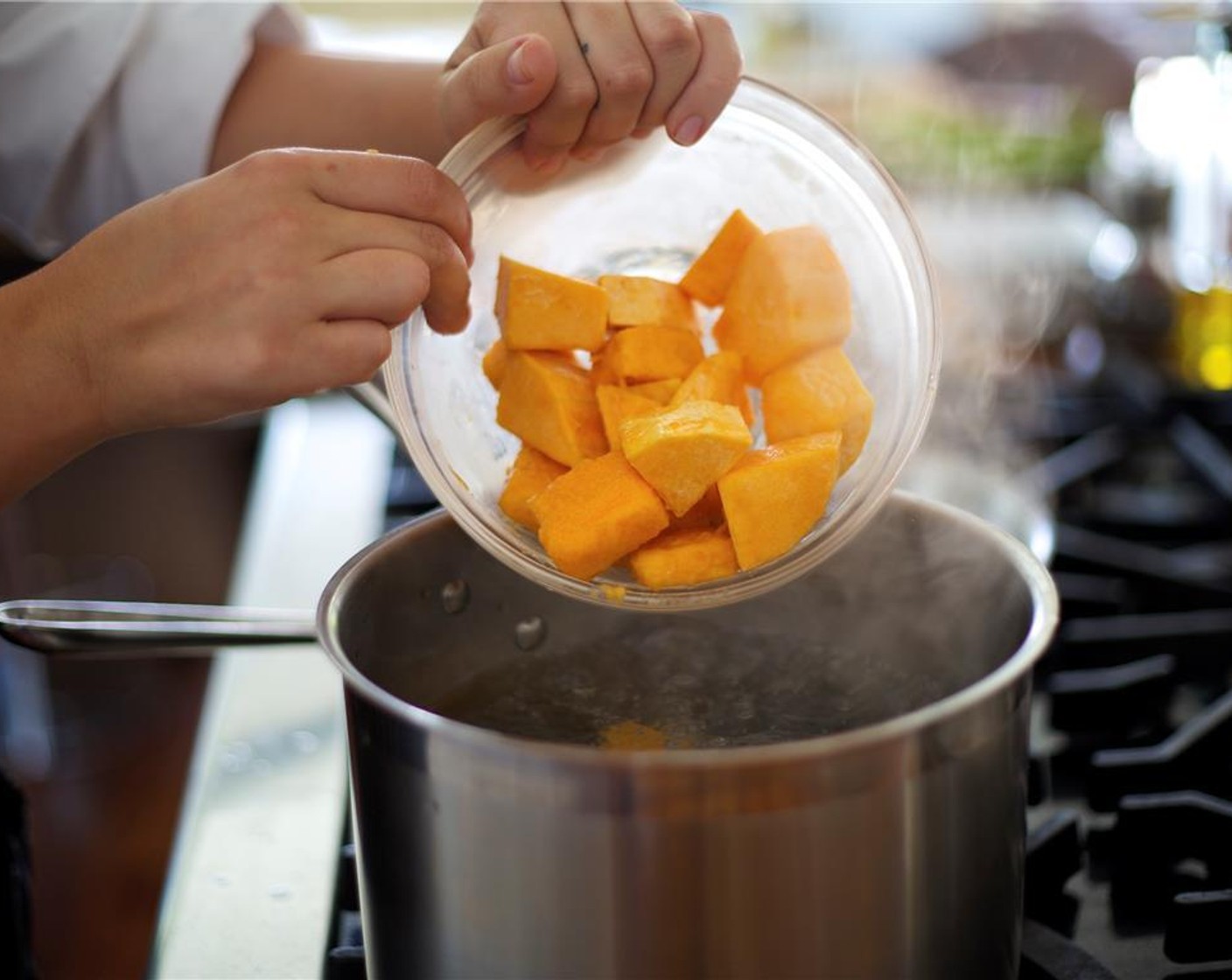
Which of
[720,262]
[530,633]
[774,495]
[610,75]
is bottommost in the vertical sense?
[530,633]

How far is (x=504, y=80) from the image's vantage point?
2.01ft

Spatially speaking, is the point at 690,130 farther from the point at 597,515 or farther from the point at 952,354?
the point at 952,354

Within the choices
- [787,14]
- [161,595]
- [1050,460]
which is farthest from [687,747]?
[787,14]

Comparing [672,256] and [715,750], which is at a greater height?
[672,256]

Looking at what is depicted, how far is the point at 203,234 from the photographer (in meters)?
0.54

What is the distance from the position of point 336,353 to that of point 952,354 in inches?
31.6

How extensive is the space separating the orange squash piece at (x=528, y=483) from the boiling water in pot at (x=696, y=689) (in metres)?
0.10

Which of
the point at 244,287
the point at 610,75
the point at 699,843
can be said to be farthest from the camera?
the point at 610,75

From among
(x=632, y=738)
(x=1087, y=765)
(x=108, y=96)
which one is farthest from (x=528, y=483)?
(x=108, y=96)

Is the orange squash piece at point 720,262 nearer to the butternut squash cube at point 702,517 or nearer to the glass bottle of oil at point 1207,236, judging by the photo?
the butternut squash cube at point 702,517

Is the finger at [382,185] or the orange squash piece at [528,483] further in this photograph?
the orange squash piece at [528,483]

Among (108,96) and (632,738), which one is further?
(108,96)

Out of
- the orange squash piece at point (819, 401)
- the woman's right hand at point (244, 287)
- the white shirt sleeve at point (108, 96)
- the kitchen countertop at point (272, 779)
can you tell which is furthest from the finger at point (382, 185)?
the white shirt sleeve at point (108, 96)

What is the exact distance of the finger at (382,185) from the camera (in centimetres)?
55
